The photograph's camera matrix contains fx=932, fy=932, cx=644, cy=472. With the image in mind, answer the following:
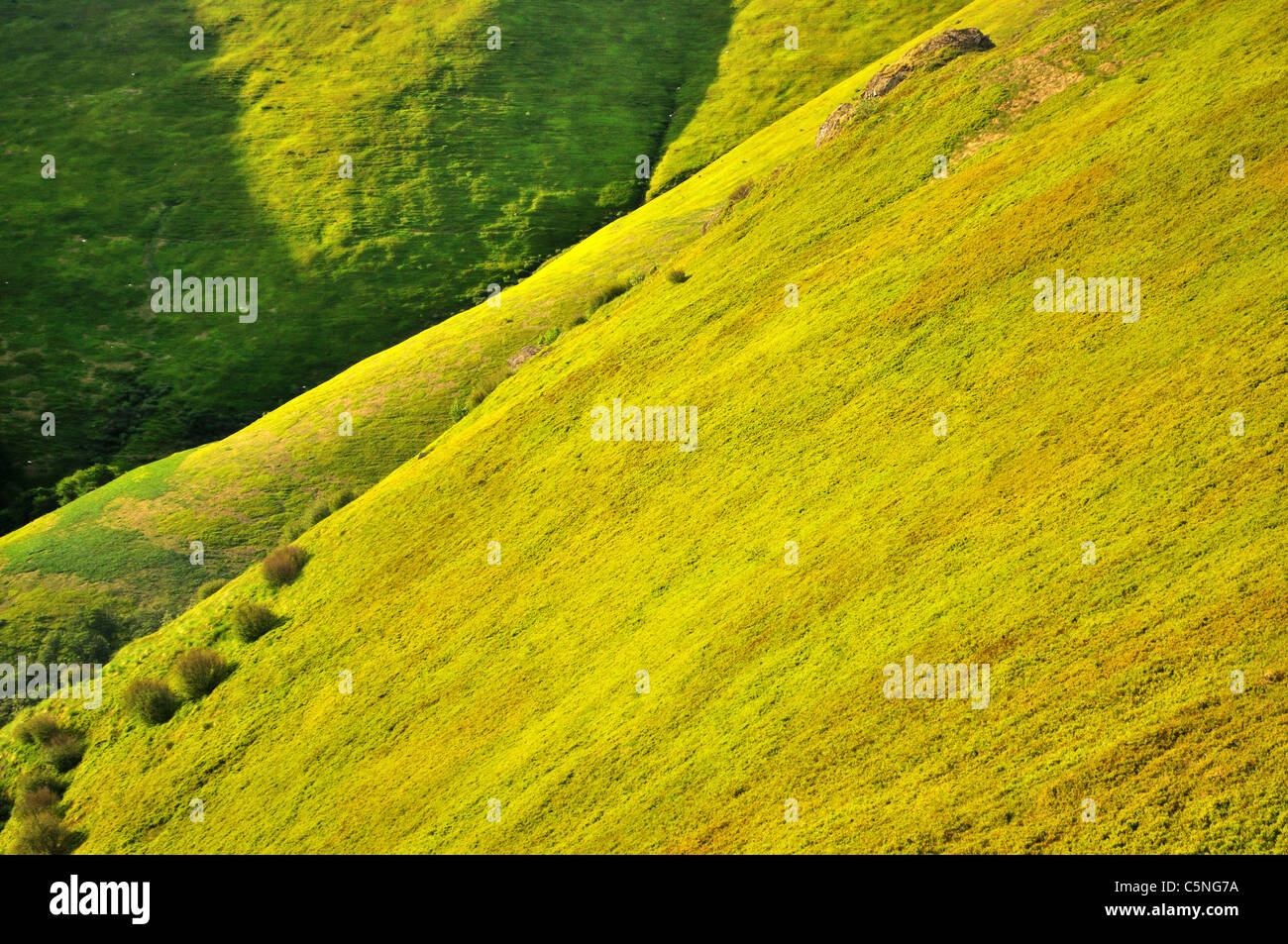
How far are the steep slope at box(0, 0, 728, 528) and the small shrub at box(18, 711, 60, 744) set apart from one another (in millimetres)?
36400

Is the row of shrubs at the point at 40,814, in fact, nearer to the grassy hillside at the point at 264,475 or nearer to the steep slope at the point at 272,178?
the grassy hillside at the point at 264,475

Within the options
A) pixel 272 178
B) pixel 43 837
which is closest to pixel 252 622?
pixel 43 837

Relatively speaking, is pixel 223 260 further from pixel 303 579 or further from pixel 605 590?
pixel 605 590

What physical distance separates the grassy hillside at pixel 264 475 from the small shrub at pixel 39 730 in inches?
363

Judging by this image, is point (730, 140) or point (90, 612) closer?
point (90, 612)

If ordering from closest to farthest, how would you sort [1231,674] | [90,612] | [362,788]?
1. [1231,674]
2. [362,788]
3. [90,612]

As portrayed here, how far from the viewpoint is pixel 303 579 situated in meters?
36.1

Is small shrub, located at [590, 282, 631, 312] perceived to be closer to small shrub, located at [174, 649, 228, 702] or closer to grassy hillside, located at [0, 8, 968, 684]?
grassy hillside, located at [0, 8, 968, 684]

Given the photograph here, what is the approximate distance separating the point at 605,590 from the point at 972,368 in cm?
1285

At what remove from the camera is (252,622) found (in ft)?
113

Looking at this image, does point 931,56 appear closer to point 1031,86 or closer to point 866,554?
point 1031,86

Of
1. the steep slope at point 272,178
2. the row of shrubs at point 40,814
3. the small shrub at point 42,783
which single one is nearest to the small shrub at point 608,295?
the small shrub at point 42,783

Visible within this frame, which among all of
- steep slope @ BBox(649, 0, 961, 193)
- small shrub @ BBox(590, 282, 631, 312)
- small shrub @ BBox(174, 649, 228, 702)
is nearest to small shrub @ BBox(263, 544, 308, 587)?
small shrub @ BBox(174, 649, 228, 702)

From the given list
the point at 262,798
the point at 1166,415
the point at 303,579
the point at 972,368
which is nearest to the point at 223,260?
the point at 303,579
